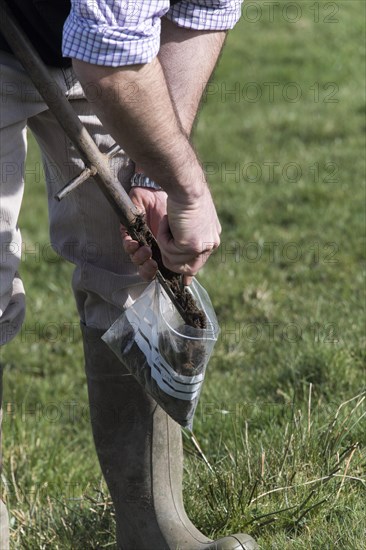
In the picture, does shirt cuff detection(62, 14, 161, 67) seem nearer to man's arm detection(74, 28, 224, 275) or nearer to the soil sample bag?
man's arm detection(74, 28, 224, 275)

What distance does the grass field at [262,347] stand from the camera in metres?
2.90

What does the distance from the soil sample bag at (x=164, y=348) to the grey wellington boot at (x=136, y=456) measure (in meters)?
0.25

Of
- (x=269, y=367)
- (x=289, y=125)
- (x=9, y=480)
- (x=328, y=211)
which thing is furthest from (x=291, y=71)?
(x=9, y=480)

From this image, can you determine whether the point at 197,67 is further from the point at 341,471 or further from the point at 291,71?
the point at 291,71

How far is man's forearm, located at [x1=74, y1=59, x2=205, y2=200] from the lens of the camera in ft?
7.36

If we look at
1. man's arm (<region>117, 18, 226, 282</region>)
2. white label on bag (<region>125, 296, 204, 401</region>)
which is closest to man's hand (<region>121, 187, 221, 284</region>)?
white label on bag (<region>125, 296, 204, 401</region>)

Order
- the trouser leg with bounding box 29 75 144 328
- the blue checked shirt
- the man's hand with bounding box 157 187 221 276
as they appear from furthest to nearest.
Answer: the trouser leg with bounding box 29 75 144 328
the man's hand with bounding box 157 187 221 276
the blue checked shirt

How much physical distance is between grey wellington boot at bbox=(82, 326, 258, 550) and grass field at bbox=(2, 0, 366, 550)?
138mm

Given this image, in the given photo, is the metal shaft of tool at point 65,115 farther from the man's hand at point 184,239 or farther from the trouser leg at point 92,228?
the trouser leg at point 92,228

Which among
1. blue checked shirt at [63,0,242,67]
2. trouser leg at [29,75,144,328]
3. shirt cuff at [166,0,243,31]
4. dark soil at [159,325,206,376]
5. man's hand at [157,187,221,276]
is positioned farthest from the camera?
trouser leg at [29,75,144,328]

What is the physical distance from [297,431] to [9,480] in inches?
48.2

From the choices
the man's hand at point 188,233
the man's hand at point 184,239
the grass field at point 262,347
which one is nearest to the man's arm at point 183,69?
the man's hand at point 184,239

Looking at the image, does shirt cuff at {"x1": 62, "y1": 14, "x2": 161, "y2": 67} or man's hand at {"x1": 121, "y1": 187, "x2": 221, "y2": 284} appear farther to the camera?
man's hand at {"x1": 121, "y1": 187, "x2": 221, "y2": 284}

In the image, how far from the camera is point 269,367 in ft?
13.1
